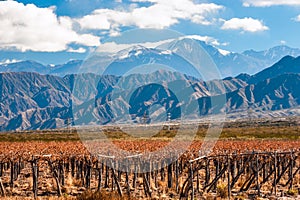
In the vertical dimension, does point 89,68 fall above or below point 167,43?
below

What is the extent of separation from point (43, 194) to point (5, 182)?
8155 millimetres

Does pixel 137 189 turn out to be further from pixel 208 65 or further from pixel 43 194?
pixel 208 65

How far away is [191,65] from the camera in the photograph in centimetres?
2562

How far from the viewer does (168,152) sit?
32375 mm

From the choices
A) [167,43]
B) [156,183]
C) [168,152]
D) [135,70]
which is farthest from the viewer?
[168,152]

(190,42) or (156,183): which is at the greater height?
(190,42)

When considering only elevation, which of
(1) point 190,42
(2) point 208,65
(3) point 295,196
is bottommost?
(3) point 295,196

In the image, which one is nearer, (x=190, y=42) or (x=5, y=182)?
(x=190, y=42)

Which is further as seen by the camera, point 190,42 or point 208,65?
point 190,42

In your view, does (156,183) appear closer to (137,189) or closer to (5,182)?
(137,189)

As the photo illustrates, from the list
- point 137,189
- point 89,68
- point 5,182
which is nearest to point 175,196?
point 137,189

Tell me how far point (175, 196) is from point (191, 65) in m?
7.77

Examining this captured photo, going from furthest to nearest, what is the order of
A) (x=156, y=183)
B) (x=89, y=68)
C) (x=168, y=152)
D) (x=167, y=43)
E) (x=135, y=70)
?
1. (x=168, y=152)
2. (x=156, y=183)
3. (x=167, y=43)
4. (x=135, y=70)
5. (x=89, y=68)

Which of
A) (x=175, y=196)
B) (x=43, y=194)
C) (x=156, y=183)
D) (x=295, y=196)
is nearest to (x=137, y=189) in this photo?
(x=156, y=183)
